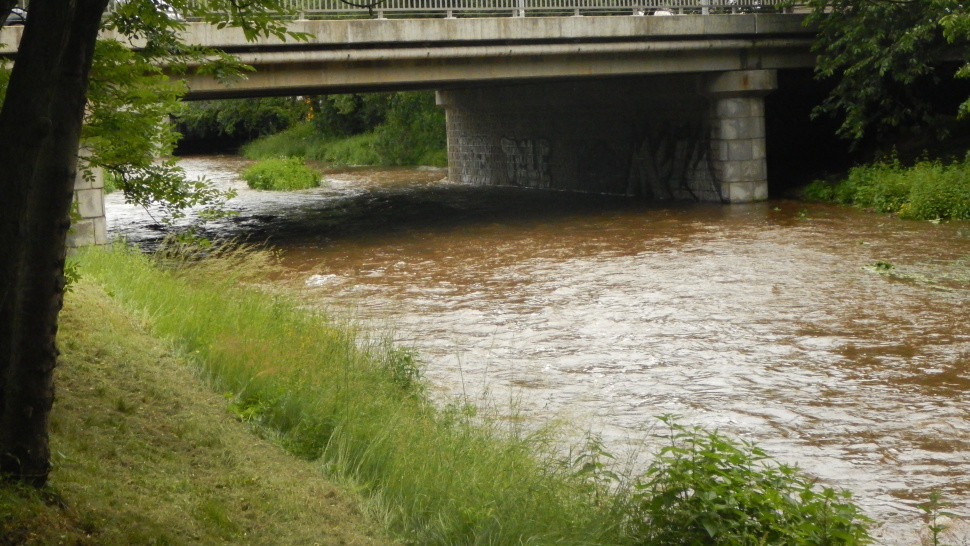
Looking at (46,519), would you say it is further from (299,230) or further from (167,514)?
(299,230)

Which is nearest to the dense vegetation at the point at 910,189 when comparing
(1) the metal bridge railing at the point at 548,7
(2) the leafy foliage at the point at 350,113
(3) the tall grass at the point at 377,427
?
(1) the metal bridge railing at the point at 548,7

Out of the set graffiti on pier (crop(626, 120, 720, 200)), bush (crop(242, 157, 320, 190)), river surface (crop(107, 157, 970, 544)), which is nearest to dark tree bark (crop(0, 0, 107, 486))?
river surface (crop(107, 157, 970, 544))

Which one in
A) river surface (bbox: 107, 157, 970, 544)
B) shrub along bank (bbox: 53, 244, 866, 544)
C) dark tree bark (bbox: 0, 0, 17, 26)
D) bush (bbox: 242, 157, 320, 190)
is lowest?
river surface (bbox: 107, 157, 970, 544)

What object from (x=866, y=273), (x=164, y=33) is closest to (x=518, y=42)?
(x=866, y=273)

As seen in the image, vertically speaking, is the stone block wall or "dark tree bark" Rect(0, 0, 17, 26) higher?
"dark tree bark" Rect(0, 0, 17, 26)

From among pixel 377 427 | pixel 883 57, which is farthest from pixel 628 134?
pixel 377 427

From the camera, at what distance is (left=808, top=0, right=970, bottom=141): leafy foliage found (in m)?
20.7

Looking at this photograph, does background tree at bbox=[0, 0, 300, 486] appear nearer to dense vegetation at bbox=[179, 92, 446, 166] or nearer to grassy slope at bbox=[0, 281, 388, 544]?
grassy slope at bbox=[0, 281, 388, 544]

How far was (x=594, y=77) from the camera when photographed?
22844 millimetres

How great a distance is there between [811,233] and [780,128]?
8489 millimetres

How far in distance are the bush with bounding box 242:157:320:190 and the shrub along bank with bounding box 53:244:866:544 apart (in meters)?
26.8

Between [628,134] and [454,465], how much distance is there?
21.4 meters

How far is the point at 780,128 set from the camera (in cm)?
2688

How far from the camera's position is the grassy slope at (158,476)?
4.54m
